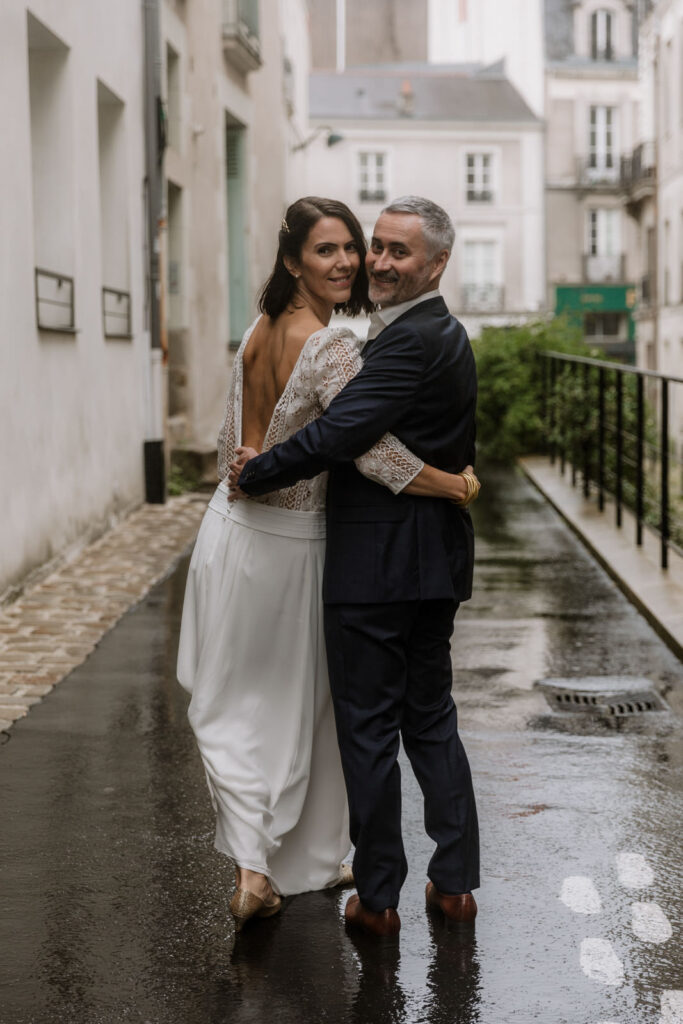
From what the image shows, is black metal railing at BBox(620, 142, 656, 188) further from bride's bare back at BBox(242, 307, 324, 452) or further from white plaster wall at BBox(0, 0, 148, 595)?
bride's bare back at BBox(242, 307, 324, 452)

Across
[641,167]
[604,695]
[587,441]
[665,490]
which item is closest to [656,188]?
[641,167]

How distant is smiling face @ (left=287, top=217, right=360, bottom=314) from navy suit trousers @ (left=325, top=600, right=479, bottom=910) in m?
0.80

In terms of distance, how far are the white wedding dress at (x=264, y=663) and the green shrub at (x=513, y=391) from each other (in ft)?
46.0

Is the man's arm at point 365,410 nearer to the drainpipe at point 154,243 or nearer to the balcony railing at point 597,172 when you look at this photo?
the drainpipe at point 154,243

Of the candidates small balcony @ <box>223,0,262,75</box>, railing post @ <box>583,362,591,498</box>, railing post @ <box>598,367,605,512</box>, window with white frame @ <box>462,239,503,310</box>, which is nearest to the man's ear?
railing post @ <box>598,367,605,512</box>

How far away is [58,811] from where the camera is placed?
4.72 m

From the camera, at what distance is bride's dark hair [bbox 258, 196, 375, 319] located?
372 cm

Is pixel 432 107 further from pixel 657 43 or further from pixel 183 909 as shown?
pixel 183 909

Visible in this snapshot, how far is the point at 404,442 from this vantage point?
11.8 feet

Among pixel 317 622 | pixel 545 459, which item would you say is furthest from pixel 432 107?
pixel 317 622

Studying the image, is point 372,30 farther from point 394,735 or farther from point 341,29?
point 394,735

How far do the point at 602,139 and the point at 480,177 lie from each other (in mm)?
4587

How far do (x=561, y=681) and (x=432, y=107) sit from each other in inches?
1812

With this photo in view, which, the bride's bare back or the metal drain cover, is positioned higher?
the bride's bare back
